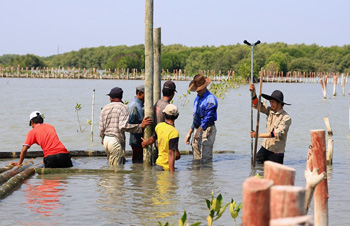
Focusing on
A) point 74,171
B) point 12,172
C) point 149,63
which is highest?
point 149,63

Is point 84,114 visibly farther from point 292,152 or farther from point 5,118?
point 292,152

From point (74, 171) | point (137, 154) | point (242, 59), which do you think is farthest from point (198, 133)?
point (242, 59)

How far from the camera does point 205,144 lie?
11.5m

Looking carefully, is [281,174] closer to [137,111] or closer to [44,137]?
[44,137]

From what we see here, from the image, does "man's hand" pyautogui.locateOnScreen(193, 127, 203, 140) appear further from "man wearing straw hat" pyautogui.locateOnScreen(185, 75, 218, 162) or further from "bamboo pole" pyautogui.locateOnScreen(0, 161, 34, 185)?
"bamboo pole" pyautogui.locateOnScreen(0, 161, 34, 185)

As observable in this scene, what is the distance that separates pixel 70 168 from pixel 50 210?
2621 millimetres

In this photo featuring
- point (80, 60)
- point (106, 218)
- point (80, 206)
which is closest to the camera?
point (106, 218)

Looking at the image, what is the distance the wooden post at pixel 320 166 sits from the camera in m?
6.46

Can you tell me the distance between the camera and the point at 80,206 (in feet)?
29.5

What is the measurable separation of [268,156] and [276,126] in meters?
0.74

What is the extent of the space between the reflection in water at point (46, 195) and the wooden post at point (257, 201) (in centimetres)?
512

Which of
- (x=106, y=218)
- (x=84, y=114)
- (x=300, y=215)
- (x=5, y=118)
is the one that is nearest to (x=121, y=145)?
(x=106, y=218)

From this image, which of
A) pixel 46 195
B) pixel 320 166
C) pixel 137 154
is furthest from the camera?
pixel 137 154

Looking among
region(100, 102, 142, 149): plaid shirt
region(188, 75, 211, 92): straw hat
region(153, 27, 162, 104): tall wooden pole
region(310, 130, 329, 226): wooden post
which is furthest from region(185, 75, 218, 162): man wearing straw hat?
region(310, 130, 329, 226): wooden post
